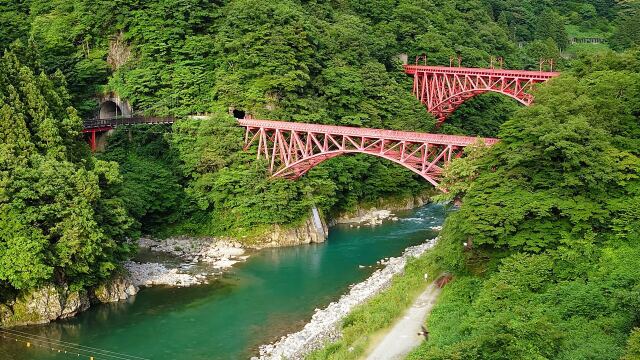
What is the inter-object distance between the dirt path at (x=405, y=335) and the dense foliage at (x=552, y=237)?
86 cm

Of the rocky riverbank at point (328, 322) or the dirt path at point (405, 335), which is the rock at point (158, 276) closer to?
the rocky riverbank at point (328, 322)

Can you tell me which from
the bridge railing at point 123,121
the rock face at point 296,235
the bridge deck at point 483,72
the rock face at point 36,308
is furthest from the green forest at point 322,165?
the bridge deck at point 483,72

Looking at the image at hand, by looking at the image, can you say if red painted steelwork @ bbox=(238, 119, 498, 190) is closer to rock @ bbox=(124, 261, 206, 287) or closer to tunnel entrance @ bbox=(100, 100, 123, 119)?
rock @ bbox=(124, 261, 206, 287)

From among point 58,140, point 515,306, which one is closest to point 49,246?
point 58,140

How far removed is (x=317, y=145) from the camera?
127ft

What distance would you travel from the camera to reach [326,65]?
50.5 meters

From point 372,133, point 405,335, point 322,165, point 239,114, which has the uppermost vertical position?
point 239,114

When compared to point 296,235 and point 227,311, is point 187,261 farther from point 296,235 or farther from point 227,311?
point 227,311

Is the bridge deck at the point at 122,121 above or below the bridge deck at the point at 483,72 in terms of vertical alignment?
below

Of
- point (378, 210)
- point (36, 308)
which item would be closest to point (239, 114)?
point (378, 210)

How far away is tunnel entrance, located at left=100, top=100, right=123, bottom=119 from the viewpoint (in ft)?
161

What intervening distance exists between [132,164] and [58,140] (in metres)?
10.1

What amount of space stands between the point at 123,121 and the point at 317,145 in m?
13.6

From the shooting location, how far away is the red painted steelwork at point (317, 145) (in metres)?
34.3
